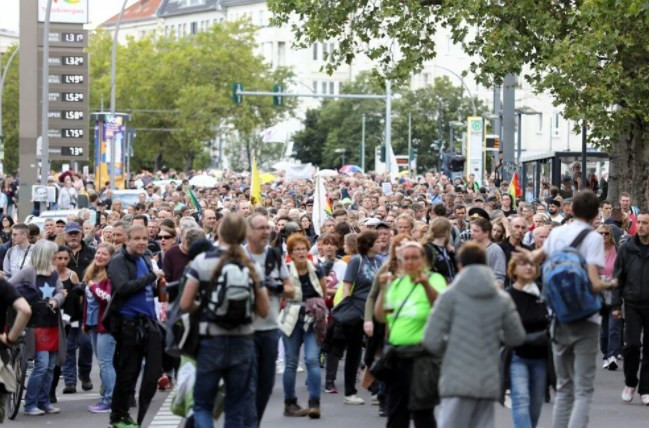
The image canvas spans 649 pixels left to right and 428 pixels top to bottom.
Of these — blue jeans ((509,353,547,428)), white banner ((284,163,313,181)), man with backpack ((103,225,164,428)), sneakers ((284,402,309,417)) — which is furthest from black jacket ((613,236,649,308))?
white banner ((284,163,313,181))

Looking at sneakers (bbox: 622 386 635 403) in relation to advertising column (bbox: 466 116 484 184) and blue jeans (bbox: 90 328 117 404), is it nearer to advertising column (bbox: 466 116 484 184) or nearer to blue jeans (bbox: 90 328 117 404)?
blue jeans (bbox: 90 328 117 404)

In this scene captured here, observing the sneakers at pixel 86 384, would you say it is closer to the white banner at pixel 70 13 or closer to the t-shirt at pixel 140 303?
the t-shirt at pixel 140 303

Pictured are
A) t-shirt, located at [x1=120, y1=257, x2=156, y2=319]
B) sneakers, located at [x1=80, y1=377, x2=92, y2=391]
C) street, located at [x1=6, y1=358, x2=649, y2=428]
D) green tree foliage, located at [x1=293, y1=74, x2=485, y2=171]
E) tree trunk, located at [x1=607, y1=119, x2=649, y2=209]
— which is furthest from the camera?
green tree foliage, located at [x1=293, y1=74, x2=485, y2=171]

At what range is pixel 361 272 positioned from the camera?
15438 mm

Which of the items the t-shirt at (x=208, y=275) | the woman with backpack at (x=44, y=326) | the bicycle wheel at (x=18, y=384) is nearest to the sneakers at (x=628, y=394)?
the woman with backpack at (x=44, y=326)

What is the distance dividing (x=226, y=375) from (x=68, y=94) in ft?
123

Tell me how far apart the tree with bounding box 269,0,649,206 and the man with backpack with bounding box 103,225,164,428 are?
485 inches

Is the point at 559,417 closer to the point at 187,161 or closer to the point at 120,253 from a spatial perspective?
the point at 120,253

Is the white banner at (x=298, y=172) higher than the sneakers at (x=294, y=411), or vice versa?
the white banner at (x=298, y=172)

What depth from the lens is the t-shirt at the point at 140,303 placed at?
14.0 meters

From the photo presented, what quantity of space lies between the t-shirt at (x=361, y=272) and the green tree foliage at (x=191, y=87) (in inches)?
3409

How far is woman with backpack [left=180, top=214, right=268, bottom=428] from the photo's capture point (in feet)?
36.4

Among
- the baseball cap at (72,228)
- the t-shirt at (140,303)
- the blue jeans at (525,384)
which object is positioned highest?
the baseball cap at (72,228)

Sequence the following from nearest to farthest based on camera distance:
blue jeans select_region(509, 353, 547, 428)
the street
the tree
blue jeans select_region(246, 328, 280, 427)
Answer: blue jeans select_region(509, 353, 547, 428) → blue jeans select_region(246, 328, 280, 427) → the street → the tree
